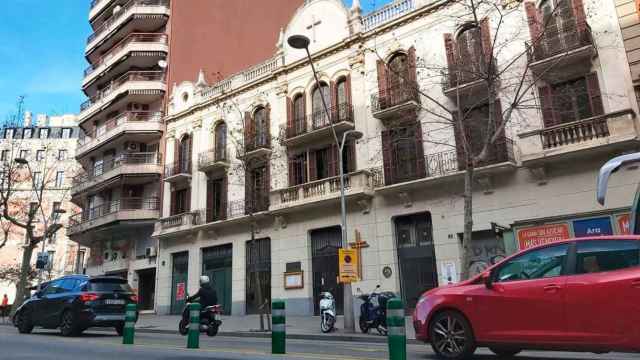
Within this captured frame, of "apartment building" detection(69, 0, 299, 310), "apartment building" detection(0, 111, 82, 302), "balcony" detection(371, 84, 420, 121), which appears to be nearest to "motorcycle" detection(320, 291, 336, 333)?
"balcony" detection(371, 84, 420, 121)

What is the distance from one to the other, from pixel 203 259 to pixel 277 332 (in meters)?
21.0

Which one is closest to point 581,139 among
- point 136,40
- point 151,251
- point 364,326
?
point 364,326

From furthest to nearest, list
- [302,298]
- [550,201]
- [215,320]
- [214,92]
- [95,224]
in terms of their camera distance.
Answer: [95,224], [214,92], [302,298], [550,201], [215,320]

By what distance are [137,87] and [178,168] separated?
7159mm

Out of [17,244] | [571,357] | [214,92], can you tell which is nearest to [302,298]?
[214,92]

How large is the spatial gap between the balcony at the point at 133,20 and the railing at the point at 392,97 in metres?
19.2

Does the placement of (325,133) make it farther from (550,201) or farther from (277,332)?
(277,332)

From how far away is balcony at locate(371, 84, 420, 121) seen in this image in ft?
65.5

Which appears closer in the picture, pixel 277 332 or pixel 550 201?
pixel 277 332

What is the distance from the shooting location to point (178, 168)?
97.2 feet

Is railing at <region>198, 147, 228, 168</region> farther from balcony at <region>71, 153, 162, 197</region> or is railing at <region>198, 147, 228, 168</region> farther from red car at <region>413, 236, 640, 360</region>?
red car at <region>413, 236, 640, 360</region>

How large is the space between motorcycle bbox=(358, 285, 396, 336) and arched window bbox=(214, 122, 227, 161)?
14.9 m

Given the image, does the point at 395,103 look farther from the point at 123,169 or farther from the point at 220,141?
the point at 123,169

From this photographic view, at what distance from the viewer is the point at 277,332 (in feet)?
24.8
